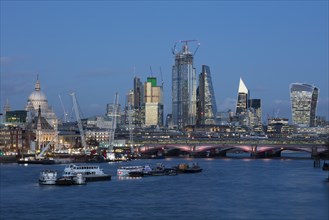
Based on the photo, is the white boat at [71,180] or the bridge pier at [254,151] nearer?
the white boat at [71,180]

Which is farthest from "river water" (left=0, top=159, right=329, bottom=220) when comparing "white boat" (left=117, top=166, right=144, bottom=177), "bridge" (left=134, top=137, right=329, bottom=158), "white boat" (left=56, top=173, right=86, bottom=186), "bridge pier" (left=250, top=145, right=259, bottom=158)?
"bridge pier" (left=250, top=145, right=259, bottom=158)

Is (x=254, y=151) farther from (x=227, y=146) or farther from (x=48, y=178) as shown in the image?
(x=48, y=178)

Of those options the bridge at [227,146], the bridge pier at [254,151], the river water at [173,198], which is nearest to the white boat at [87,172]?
the river water at [173,198]

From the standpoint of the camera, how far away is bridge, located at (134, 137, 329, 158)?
140 m

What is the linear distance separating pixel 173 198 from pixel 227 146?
311 ft

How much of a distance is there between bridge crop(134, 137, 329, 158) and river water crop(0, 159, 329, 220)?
6381 cm

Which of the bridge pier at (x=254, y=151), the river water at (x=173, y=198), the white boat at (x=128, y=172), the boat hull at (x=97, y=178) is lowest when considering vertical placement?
the river water at (x=173, y=198)

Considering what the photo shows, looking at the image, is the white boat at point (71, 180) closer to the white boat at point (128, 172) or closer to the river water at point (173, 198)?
the river water at point (173, 198)

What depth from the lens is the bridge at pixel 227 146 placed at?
140250 mm

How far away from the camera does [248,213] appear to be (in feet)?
156

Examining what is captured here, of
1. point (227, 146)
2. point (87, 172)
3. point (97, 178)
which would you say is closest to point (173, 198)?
point (97, 178)

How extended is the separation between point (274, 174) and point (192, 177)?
954cm

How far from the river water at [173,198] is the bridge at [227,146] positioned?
6381 cm

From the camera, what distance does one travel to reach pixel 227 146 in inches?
5945
